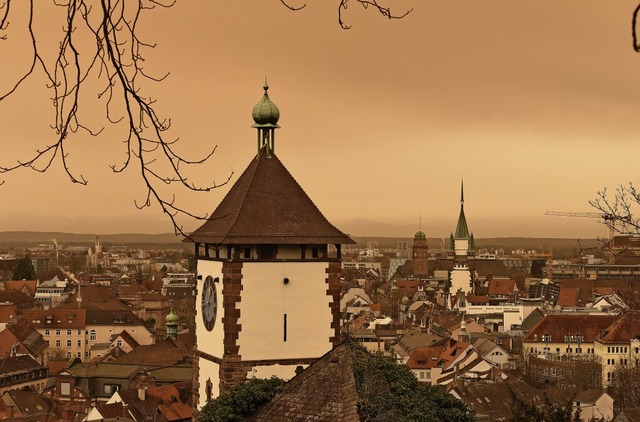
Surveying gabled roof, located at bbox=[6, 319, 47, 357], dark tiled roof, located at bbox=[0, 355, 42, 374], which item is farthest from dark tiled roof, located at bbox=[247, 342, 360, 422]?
gabled roof, located at bbox=[6, 319, 47, 357]

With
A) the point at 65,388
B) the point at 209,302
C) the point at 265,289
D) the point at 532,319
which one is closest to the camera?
the point at 265,289

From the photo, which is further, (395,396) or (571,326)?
(571,326)

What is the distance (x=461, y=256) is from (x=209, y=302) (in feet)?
356

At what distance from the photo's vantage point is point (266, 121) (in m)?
20.1

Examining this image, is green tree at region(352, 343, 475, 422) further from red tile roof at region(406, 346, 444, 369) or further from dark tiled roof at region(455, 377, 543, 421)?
red tile roof at region(406, 346, 444, 369)

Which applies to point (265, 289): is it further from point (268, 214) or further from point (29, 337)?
point (29, 337)

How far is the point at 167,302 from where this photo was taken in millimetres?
108125

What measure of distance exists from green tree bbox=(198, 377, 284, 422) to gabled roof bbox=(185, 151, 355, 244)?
345cm

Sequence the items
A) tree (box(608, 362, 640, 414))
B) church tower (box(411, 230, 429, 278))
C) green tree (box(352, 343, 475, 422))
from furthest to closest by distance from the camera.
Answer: church tower (box(411, 230, 429, 278)), tree (box(608, 362, 640, 414)), green tree (box(352, 343, 475, 422))

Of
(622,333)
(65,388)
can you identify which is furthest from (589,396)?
(65,388)

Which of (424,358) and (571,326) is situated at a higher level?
(571,326)

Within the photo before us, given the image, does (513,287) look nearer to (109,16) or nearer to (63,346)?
(63,346)

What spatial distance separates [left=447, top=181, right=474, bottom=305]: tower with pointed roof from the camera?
124 m

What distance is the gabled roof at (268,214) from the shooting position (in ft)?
61.5
